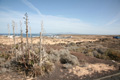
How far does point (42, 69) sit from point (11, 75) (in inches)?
75.2

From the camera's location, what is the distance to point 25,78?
4434 millimetres

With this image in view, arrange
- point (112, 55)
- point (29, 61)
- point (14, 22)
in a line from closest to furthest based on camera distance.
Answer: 1. point (29, 61)
2. point (14, 22)
3. point (112, 55)

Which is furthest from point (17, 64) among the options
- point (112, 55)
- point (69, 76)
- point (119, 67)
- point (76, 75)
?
point (112, 55)

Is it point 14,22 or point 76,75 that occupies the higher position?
point 14,22

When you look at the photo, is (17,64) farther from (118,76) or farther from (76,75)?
(118,76)

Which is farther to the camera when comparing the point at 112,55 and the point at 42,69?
the point at 112,55

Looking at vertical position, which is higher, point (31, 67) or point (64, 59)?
point (31, 67)

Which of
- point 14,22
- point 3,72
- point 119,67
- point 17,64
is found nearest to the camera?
point 3,72

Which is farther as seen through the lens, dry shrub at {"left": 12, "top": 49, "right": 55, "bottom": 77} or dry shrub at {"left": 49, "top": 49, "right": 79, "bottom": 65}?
dry shrub at {"left": 49, "top": 49, "right": 79, "bottom": 65}

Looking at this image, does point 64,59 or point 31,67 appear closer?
point 31,67

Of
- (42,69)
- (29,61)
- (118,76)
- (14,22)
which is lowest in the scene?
(118,76)

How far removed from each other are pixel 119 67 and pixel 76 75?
443 cm

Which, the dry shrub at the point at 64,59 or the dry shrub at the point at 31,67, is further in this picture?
the dry shrub at the point at 64,59

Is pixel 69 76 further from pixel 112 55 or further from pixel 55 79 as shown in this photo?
pixel 112 55
